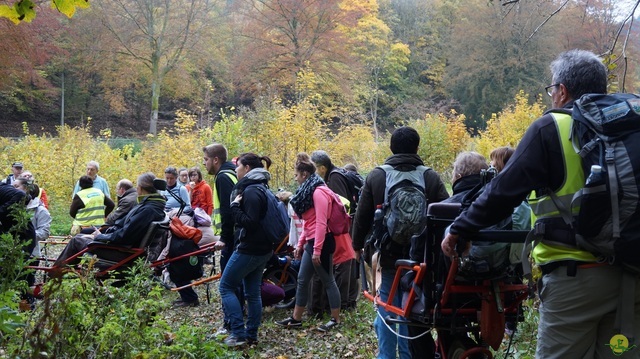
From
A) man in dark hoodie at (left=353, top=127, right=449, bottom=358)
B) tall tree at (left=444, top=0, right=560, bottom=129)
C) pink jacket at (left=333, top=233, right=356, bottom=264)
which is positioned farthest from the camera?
tall tree at (left=444, top=0, right=560, bottom=129)

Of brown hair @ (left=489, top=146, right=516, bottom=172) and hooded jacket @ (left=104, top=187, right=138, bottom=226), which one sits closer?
brown hair @ (left=489, top=146, right=516, bottom=172)

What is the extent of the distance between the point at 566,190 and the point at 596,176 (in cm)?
18

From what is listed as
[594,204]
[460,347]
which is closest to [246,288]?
[460,347]

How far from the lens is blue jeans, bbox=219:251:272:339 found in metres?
6.43

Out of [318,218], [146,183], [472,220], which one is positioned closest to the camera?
[472,220]

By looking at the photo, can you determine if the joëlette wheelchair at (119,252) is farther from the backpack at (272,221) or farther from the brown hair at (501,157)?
the brown hair at (501,157)

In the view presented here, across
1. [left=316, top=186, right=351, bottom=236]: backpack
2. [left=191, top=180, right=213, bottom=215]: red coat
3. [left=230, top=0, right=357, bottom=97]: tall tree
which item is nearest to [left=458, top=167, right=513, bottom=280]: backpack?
[left=316, top=186, right=351, bottom=236]: backpack

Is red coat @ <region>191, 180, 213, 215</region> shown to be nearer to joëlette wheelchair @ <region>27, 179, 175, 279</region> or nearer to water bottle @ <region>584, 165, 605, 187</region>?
joëlette wheelchair @ <region>27, 179, 175, 279</region>

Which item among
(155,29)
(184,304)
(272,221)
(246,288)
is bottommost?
(184,304)

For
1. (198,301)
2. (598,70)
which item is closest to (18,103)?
(198,301)

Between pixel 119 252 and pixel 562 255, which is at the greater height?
pixel 562 255

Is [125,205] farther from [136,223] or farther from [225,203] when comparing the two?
[225,203]

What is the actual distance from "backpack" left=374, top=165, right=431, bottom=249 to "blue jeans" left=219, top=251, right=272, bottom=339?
7.00 ft

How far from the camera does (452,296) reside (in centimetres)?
392
